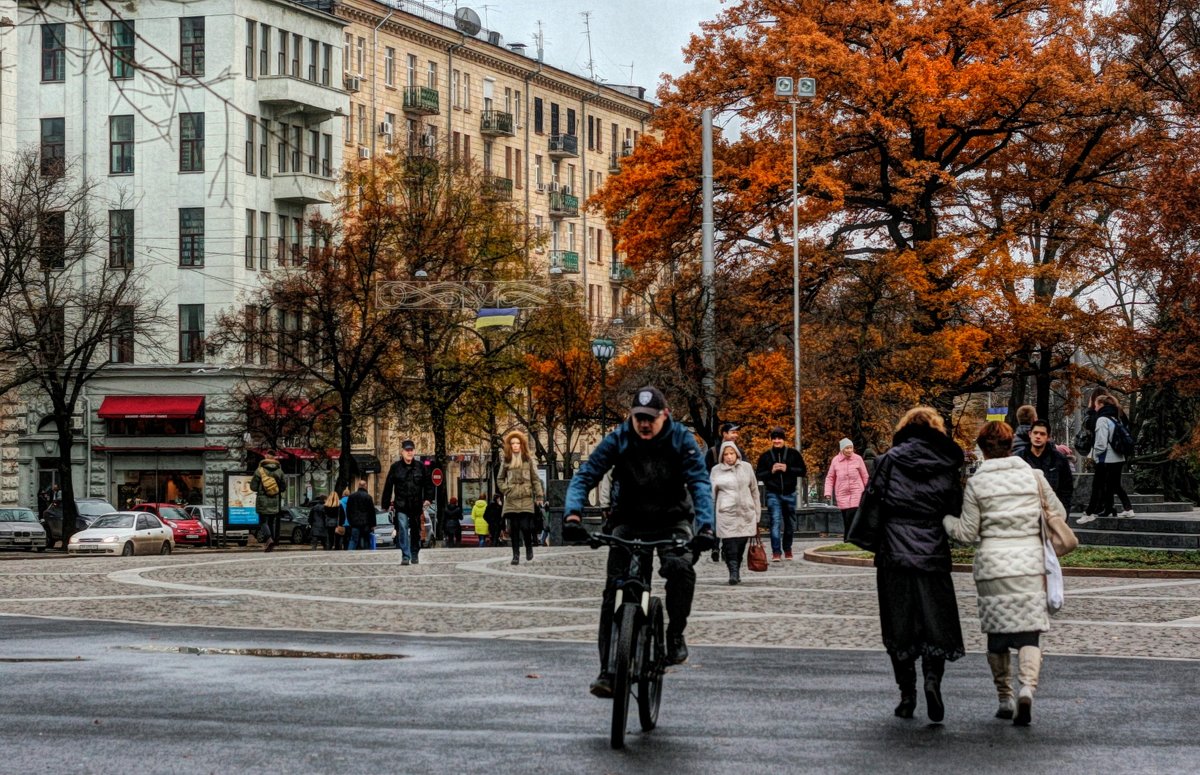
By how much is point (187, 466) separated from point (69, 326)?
15.8 metres

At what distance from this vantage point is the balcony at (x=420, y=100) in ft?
284

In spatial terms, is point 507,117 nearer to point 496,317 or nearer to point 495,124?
point 495,124

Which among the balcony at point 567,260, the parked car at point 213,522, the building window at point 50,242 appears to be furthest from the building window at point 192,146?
the balcony at point 567,260

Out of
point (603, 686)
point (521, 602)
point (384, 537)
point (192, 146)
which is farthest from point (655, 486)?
point (192, 146)

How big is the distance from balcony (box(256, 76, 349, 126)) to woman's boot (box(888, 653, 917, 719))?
62.7m

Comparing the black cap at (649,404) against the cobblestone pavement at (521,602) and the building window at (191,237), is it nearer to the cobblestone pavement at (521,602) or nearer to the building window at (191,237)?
the cobblestone pavement at (521,602)

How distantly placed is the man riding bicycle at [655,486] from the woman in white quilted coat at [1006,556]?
4.66ft

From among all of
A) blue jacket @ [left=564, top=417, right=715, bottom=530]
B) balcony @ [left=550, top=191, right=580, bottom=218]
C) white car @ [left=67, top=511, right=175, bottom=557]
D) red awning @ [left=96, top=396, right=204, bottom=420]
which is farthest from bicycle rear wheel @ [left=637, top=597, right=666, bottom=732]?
balcony @ [left=550, top=191, right=580, bottom=218]

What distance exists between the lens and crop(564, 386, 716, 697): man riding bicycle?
10.9 metres

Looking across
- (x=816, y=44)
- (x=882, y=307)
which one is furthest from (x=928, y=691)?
(x=882, y=307)

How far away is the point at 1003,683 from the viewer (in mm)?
11242

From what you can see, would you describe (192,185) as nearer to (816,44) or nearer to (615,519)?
(816,44)

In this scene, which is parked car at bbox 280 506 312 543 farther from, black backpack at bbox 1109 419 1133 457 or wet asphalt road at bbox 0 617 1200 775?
wet asphalt road at bbox 0 617 1200 775

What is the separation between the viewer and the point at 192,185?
2810 inches
